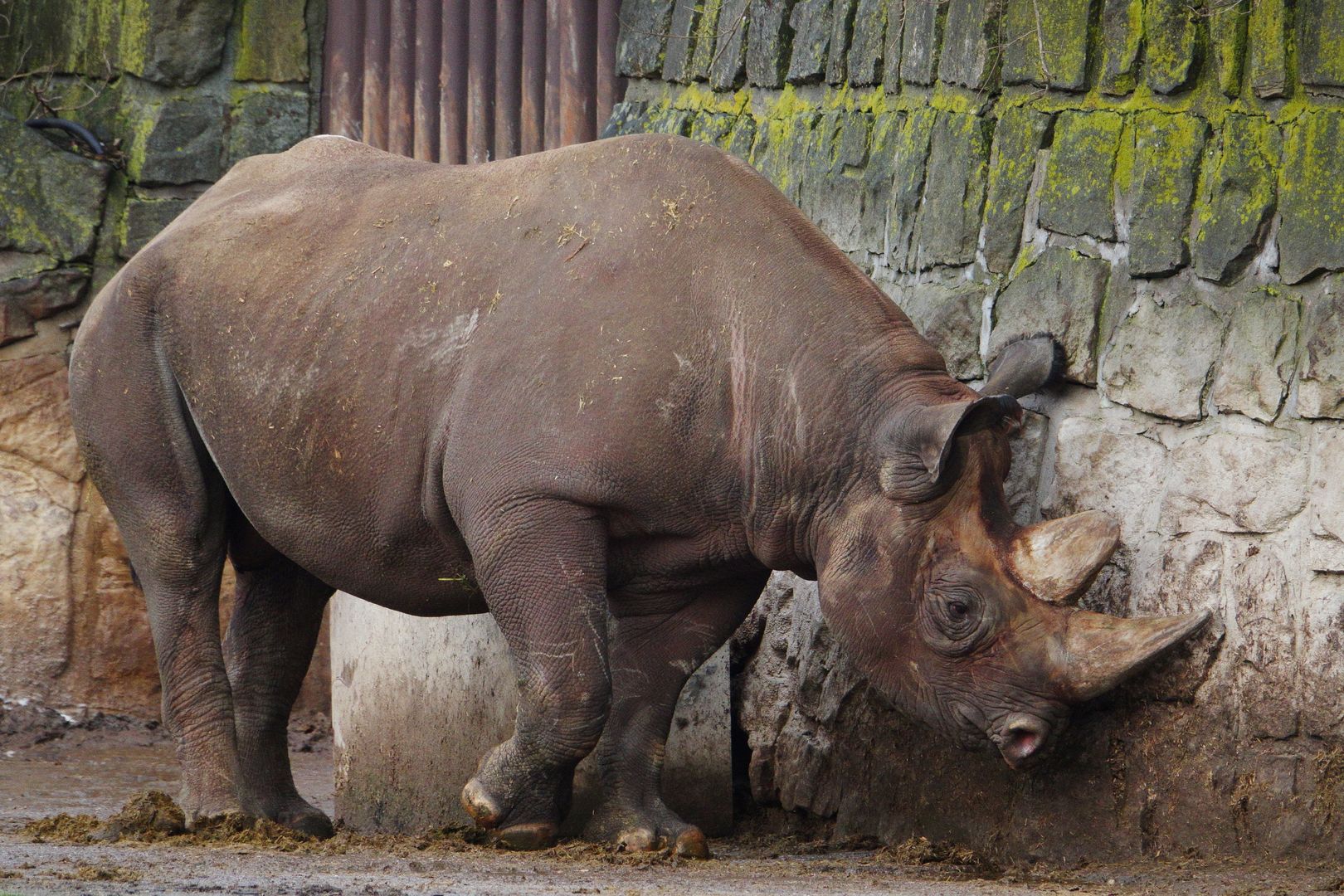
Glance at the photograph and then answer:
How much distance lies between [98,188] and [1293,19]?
19.5 ft

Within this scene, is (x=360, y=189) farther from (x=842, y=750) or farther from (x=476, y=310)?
(x=842, y=750)

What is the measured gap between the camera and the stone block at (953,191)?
6.00 metres

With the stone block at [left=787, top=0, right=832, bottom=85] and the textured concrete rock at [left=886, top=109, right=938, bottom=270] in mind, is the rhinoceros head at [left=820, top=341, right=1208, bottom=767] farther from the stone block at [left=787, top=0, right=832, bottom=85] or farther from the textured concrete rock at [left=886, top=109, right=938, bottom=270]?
the stone block at [left=787, top=0, right=832, bottom=85]

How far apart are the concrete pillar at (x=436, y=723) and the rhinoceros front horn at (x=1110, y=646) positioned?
1769mm

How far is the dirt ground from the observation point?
4645 millimetres

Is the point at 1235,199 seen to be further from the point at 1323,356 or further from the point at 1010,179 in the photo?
the point at 1010,179

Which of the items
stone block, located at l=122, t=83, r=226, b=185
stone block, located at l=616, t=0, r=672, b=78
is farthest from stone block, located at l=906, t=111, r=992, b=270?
stone block, located at l=122, t=83, r=226, b=185

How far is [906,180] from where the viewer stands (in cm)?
A: 630

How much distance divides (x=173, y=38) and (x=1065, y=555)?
5836mm

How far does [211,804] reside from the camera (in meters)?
6.18

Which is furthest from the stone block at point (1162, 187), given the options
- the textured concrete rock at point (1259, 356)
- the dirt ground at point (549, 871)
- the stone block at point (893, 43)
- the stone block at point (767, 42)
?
the stone block at point (767, 42)

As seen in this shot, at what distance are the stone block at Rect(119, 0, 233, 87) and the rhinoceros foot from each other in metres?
5.01

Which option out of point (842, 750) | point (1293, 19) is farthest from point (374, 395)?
point (1293, 19)

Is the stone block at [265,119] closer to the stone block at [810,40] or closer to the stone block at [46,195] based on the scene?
the stone block at [46,195]
